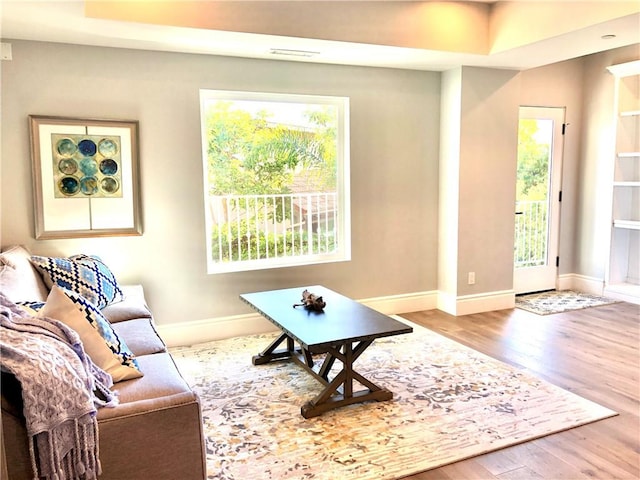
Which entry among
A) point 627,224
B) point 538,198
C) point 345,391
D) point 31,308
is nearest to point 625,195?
point 627,224

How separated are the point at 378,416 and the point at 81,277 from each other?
2.07m

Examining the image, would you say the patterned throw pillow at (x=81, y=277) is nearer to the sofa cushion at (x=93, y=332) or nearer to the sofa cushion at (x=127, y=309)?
the sofa cushion at (x=127, y=309)

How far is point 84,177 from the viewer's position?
3.53m

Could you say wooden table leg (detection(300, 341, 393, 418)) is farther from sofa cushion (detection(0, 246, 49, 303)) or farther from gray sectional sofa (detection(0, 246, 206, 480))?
sofa cushion (detection(0, 246, 49, 303))

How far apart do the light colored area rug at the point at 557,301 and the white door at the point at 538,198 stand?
0.16 meters

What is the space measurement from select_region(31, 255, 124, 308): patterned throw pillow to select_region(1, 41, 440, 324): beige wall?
425 millimetres

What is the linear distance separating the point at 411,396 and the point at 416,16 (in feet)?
9.09

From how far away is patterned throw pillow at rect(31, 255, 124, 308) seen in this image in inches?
120

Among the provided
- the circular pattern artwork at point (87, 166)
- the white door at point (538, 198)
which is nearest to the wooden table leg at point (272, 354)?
the circular pattern artwork at point (87, 166)

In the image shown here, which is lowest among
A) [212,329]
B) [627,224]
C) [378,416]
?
[378,416]

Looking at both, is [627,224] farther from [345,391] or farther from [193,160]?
[193,160]

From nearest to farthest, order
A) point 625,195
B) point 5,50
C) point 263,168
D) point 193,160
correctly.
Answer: point 5,50, point 193,160, point 263,168, point 625,195

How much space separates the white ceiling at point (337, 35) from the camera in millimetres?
2932

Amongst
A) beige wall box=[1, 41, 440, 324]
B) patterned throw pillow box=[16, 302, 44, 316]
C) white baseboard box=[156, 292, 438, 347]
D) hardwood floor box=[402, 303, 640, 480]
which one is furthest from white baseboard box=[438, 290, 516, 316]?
patterned throw pillow box=[16, 302, 44, 316]
